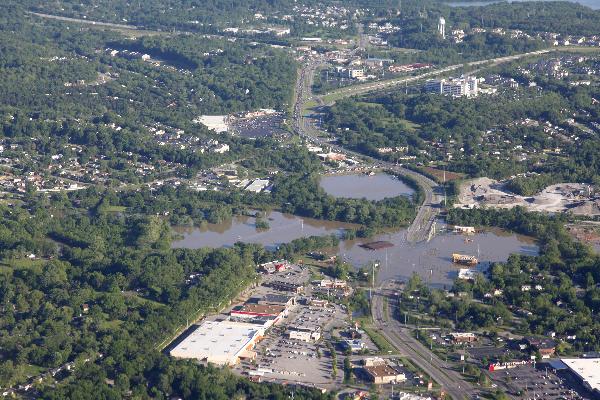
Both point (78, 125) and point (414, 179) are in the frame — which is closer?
point (414, 179)

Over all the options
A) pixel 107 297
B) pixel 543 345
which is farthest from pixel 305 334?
pixel 543 345

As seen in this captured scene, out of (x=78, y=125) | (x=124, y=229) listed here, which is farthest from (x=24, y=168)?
(x=124, y=229)

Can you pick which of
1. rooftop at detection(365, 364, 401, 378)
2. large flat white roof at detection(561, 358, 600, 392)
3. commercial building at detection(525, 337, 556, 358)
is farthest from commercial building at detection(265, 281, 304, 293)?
large flat white roof at detection(561, 358, 600, 392)

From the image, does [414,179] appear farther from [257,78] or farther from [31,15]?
[31,15]

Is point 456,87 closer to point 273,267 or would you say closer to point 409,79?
point 409,79

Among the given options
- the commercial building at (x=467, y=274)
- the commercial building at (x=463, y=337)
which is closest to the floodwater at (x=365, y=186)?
the commercial building at (x=467, y=274)

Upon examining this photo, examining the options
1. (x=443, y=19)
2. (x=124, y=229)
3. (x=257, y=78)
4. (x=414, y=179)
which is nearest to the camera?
(x=124, y=229)

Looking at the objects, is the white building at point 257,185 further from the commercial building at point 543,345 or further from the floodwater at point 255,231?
the commercial building at point 543,345
